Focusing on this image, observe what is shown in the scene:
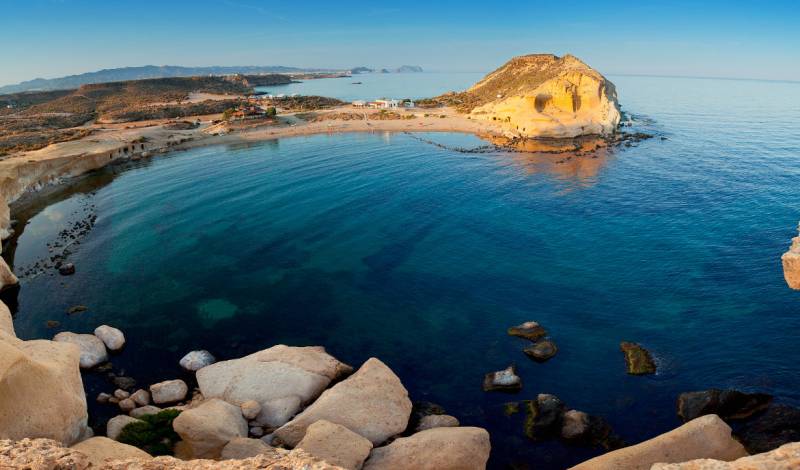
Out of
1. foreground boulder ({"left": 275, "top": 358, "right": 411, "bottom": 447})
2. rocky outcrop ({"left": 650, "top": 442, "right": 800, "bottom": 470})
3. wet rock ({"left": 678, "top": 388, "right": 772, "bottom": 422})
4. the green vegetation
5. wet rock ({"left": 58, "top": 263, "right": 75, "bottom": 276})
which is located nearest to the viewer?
rocky outcrop ({"left": 650, "top": 442, "right": 800, "bottom": 470})

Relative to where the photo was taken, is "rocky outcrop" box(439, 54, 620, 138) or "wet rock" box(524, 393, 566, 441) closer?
"wet rock" box(524, 393, 566, 441)

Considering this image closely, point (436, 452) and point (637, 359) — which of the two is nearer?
point (436, 452)

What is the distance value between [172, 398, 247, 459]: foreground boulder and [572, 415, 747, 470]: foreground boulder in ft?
50.9

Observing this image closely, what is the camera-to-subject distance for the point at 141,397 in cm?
2402

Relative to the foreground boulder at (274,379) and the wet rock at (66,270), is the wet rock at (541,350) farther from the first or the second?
the wet rock at (66,270)

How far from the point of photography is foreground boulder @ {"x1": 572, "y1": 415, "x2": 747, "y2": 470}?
17.2m

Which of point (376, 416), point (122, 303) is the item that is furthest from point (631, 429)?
point (122, 303)

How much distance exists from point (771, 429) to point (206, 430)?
26641 mm

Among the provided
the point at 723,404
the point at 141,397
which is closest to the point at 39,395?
the point at 141,397

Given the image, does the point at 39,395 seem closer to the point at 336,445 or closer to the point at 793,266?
the point at 336,445

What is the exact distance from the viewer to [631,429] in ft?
69.8

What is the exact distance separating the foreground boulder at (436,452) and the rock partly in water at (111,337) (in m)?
20.7

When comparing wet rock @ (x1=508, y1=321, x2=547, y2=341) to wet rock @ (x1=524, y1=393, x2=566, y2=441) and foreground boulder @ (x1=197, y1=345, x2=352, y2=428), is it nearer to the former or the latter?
wet rock @ (x1=524, y1=393, x2=566, y2=441)

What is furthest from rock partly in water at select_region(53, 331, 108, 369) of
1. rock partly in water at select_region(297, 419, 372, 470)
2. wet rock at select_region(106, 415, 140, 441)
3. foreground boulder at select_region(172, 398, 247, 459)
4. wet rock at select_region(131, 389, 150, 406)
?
rock partly in water at select_region(297, 419, 372, 470)
